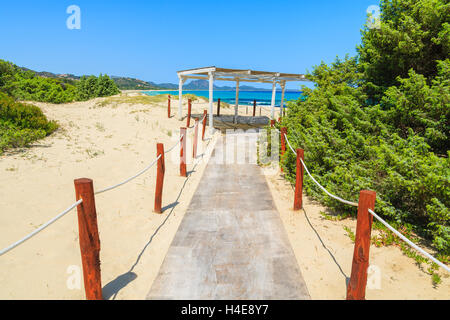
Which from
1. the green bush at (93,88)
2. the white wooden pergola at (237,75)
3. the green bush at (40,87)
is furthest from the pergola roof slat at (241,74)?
the green bush at (93,88)

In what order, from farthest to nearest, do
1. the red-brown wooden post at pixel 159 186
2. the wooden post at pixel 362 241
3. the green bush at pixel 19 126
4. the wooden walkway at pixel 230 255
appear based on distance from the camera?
the green bush at pixel 19 126 → the red-brown wooden post at pixel 159 186 → the wooden walkway at pixel 230 255 → the wooden post at pixel 362 241

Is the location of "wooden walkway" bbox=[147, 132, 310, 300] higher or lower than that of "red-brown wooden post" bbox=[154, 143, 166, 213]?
lower

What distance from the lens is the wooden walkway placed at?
317 centimetres

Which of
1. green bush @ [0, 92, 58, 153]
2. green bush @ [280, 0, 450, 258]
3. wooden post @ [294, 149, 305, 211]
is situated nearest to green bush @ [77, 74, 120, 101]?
green bush @ [0, 92, 58, 153]

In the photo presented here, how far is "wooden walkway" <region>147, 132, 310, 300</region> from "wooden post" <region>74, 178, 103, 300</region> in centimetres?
63

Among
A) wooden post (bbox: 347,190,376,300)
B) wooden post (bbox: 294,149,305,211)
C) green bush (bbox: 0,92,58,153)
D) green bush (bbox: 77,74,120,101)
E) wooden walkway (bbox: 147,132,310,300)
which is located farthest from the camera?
green bush (bbox: 77,74,120,101)

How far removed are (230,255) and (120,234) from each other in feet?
6.26

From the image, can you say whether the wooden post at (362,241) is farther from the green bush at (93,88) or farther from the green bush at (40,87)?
the green bush at (93,88)

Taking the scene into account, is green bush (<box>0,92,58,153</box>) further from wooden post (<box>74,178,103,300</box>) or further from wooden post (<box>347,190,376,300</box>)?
wooden post (<box>347,190,376,300</box>)

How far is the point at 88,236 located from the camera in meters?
2.76

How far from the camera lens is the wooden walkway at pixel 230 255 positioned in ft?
10.4

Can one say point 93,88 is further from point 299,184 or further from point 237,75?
point 299,184

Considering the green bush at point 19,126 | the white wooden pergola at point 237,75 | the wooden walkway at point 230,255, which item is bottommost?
the wooden walkway at point 230,255

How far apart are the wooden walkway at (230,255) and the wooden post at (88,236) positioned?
2.08 feet
